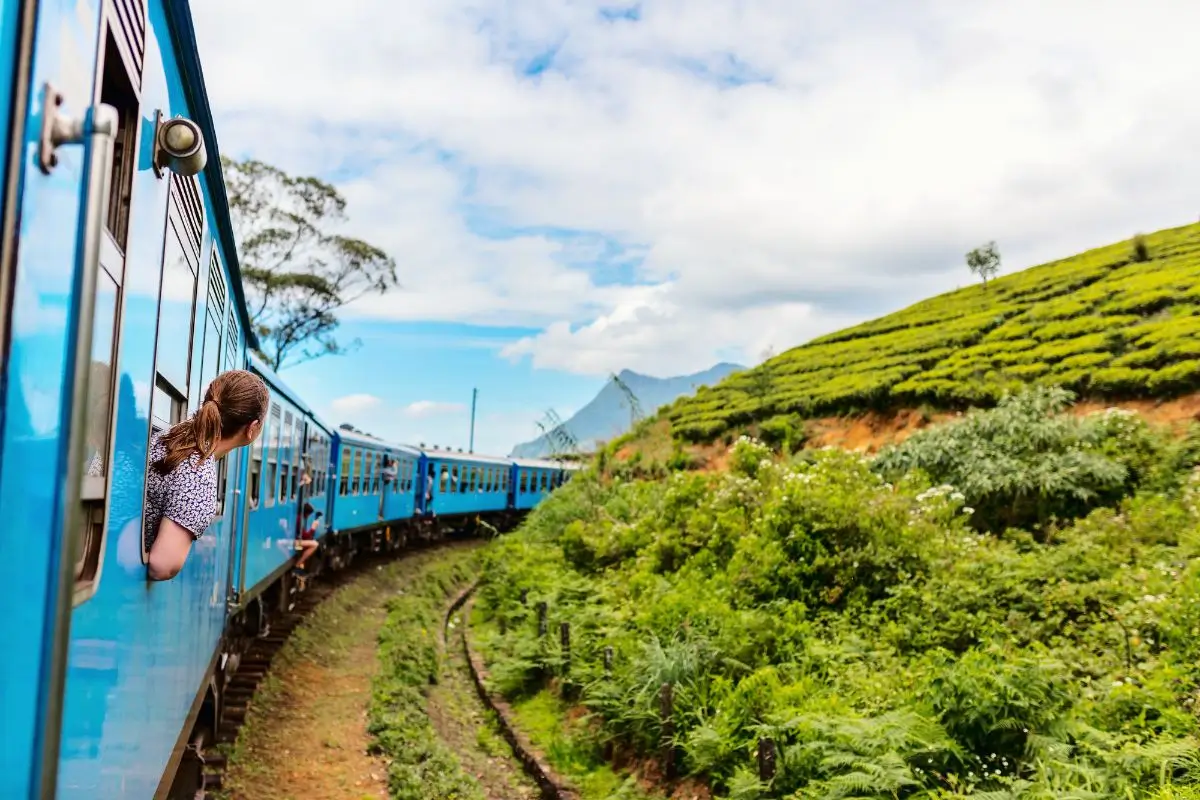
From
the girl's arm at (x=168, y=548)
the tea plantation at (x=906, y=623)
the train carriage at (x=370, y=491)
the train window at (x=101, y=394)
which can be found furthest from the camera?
the train carriage at (x=370, y=491)

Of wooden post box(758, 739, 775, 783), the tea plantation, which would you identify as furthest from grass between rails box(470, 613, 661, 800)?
wooden post box(758, 739, 775, 783)

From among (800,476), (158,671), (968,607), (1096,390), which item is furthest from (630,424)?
(158,671)

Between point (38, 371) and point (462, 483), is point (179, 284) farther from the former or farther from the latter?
point (462, 483)

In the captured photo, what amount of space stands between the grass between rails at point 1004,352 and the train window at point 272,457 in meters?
11.1

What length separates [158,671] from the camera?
3.16 m

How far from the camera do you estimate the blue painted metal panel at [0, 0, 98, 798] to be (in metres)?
1.34

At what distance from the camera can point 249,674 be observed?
29.7 feet

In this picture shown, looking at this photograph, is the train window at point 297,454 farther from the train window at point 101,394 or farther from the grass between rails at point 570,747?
the train window at point 101,394

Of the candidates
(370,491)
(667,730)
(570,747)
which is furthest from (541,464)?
(667,730)

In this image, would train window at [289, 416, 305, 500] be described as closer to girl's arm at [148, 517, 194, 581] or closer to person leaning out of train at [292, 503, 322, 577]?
person leaning out of train at [292, 503, 322, 577]

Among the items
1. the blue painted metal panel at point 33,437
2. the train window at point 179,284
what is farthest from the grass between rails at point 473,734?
the blue painted metal panel at point 33,437

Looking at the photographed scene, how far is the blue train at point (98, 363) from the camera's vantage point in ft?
4.44

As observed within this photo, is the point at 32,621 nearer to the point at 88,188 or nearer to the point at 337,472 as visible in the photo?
the point at 88,188

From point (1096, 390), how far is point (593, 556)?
8016mm
